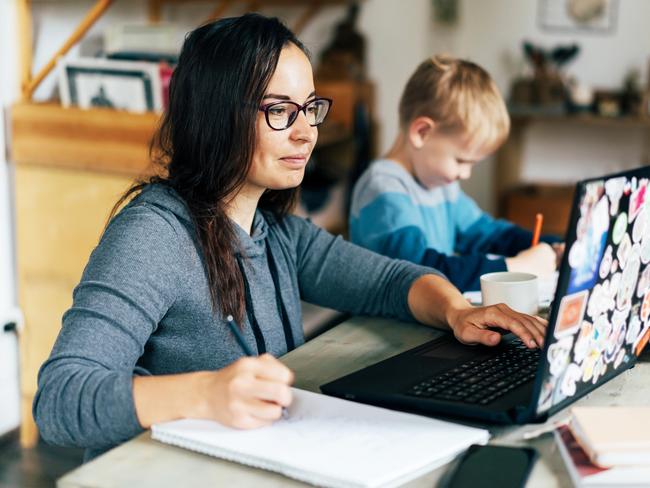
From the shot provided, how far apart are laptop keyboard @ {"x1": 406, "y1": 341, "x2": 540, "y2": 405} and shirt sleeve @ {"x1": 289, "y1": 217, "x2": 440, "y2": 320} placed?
0.92ft

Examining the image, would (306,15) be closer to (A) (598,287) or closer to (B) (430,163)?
(B) (430,163)

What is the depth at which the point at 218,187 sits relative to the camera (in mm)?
1230

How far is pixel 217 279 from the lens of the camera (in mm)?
1197

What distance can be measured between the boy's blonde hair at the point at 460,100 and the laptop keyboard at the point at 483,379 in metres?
0.74

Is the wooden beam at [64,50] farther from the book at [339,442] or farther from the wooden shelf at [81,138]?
the book at [339,442]

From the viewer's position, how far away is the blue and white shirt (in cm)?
166

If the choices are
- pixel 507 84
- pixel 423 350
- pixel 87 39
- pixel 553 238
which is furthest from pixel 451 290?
pixel 507 84

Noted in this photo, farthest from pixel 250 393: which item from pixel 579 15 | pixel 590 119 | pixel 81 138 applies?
pixel 579 15

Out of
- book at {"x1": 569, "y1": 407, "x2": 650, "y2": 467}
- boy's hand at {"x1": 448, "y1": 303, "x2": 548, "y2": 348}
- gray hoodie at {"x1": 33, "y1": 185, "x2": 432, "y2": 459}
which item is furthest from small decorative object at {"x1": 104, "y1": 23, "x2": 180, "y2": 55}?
book at {"x1": 569, "y1": 407, "x2": 650, "y2": 467}

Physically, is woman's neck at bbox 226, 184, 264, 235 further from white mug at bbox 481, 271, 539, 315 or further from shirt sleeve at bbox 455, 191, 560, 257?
shirt sleeve at bbox 455, 191, 560, 257

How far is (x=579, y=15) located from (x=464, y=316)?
3153mm

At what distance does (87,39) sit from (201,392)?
2200mm

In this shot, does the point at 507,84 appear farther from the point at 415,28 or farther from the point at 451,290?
the point at 451,290

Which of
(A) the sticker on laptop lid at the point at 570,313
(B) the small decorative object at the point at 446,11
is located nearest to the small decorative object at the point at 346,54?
(B) the small decorative object at the point at 446,11
